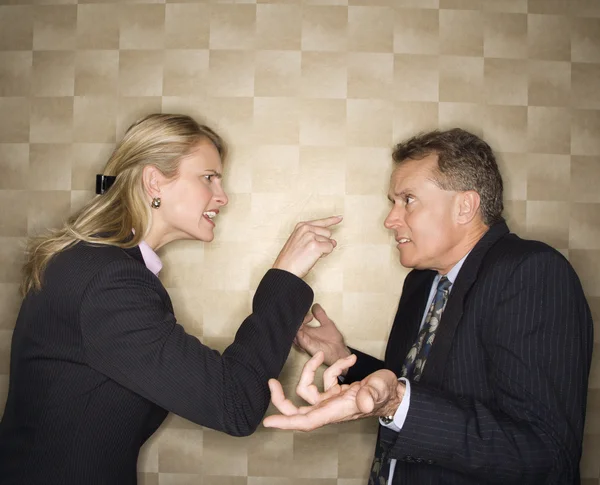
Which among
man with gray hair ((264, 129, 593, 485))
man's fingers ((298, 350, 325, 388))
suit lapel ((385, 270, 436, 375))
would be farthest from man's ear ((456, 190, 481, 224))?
man's fingers ((298, 350, 325, 388))

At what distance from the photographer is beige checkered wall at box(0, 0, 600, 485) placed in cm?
199

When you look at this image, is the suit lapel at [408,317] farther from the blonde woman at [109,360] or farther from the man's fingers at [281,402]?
the man's fingers at [281,402]

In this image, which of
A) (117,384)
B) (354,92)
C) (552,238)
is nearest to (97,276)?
(117,384)

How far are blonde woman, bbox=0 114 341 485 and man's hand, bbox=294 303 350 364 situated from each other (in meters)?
0.43

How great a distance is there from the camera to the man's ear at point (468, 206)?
1551 millimetres

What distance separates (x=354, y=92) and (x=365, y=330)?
0.90 metres

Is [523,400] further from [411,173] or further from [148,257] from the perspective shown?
[148,257]

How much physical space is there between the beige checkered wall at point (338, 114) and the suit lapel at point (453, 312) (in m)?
0.55

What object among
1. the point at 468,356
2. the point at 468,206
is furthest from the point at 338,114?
the point at 468,356

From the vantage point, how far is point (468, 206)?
155cm

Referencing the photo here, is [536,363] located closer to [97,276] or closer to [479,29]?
[97,276]

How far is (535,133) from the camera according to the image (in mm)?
1995

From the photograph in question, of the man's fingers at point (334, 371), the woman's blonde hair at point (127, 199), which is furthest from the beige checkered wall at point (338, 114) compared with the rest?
the man's fingers at point (334, 371)

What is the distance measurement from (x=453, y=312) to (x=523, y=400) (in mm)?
296
